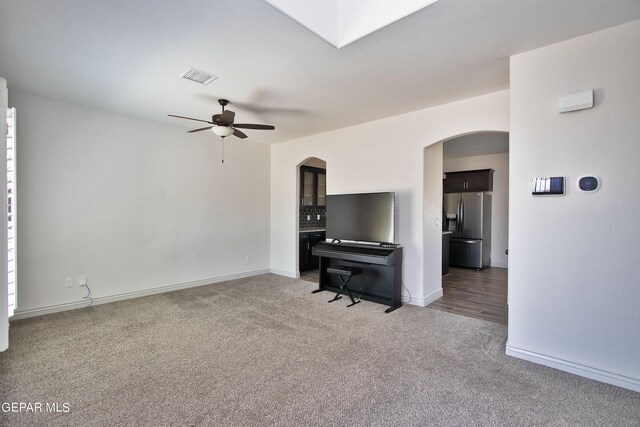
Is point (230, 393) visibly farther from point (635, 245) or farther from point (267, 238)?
point (267, 238)

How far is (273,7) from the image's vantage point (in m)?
2.04

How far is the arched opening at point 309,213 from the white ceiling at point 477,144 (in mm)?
2682

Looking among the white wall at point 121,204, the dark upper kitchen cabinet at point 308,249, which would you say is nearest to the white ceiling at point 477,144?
the dark upper kitchen cabinet at point 308,249

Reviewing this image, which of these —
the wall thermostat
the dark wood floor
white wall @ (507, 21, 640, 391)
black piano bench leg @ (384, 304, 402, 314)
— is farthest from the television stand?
the wall thermostat

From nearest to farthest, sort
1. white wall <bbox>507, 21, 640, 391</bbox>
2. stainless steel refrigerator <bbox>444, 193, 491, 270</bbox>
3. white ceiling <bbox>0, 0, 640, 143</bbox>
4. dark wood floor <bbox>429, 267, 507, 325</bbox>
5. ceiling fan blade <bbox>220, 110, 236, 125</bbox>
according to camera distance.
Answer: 1. white ceiling <bbox>0, 0, 640, 143</bbox>
2. white wall <bbox>507, 21, 640, 391</bbox>
3. ceiling fan blade <bbox>220, 110, 236, 125</bbox>
4. dark wood floor <bbox>429, 267, 507, 325</bbox>
5. stainless steel refrigerator <bbox>444, 193, 491, 270</bbox>

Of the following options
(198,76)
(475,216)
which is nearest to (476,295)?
(475,216)

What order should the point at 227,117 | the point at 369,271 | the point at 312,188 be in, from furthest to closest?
1. the point at 312,188
2. the point at 369,271
3. the point at 227,117

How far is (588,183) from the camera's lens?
92.4 inches

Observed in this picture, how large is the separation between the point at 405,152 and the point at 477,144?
286 centimetres

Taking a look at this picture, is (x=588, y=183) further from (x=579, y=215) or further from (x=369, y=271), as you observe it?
(x=369, y=271)

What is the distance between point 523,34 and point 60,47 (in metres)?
3.86

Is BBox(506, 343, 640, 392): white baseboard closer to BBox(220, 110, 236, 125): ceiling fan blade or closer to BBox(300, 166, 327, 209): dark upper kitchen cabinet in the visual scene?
BBox(220, 110, 236, 125): ceiling fan blade

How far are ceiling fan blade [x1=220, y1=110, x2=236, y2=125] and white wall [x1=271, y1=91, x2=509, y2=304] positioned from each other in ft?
6.86

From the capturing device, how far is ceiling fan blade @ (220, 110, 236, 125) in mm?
3408
